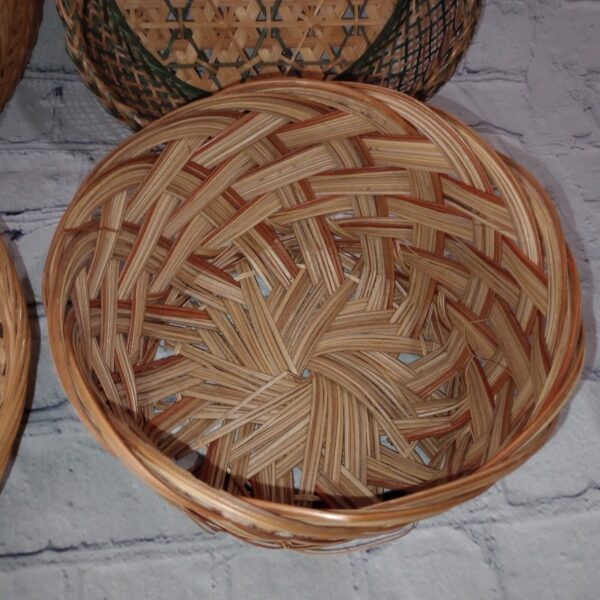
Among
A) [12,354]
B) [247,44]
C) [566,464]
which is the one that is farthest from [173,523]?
[247,44]

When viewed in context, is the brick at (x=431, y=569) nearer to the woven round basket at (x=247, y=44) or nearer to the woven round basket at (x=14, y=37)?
the woven round basket at (x=247, y=44)

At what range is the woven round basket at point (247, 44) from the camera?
61 centimetres

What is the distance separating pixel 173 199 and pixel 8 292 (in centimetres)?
15

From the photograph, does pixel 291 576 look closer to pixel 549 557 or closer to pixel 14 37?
pixel 549 557

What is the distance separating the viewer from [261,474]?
63 cm

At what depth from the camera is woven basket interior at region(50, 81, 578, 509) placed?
1.77 ft

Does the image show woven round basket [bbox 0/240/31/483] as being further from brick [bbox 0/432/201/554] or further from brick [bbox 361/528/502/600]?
brick [bbox 361/528/502/600]

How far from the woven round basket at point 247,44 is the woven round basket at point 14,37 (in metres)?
0.04

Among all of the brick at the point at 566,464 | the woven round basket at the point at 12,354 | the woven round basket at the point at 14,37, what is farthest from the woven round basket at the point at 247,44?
the brick at the point at 566,464

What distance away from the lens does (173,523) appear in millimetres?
606

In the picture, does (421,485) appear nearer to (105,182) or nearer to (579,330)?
(579,330)

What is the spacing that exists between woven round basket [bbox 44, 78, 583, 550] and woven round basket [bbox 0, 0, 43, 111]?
14 cm

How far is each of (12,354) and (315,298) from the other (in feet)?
0.94

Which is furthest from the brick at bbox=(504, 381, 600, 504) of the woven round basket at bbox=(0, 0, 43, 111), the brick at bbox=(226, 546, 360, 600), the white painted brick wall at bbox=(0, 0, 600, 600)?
the woven round basket at bbox=(0, 0, 43, 111)
